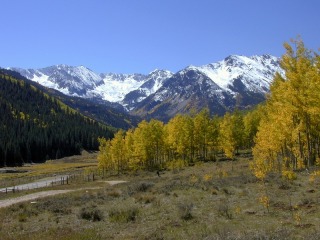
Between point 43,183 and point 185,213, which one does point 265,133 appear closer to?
point 185,213

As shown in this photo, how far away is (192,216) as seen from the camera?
21.1m

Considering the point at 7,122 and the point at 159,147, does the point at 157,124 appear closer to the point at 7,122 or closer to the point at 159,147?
the point at 159,147

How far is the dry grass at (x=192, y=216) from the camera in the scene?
17094 mm

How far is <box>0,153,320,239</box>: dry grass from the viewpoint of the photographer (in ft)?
56.1

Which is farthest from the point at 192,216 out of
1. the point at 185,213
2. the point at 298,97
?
the point at 298,97

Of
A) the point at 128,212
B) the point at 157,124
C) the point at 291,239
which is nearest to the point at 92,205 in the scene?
the point at 128,212

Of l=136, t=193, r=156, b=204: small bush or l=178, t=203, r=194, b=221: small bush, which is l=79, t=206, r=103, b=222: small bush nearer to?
l=136, t=193, r=156, b=204: small bush

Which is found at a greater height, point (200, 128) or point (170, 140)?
point (200, 128)

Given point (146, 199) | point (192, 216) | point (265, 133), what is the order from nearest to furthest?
point (192, 216), point (146, 199), point (265, 133)

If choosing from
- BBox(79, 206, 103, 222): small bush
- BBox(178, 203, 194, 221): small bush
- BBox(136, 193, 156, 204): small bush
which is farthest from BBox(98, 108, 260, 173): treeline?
BBox(178, 203, 194, 221): small bush

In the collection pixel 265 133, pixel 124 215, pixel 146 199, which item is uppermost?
pixel 265 133

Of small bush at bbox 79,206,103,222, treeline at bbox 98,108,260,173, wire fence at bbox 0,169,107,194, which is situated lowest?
wire fence at bbox 0,169,107,194

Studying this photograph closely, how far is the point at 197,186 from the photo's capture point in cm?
3372

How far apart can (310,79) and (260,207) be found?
36.7ft
